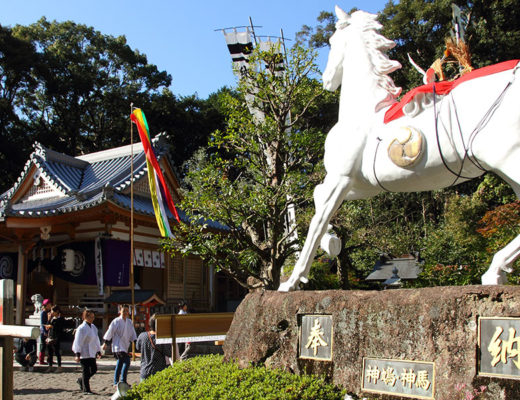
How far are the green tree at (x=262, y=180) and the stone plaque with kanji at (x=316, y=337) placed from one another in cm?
369

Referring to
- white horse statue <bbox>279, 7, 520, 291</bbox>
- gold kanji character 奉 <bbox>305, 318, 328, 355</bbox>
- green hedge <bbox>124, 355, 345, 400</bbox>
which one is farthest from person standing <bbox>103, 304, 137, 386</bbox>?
gold kanji character 奉 <bbox>305, 318, 328, 355</bbox>

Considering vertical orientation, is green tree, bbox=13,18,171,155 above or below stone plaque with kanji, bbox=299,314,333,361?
above

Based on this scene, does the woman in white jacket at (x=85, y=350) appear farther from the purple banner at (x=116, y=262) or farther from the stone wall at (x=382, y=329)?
the purple banner at (x=116, y=262)

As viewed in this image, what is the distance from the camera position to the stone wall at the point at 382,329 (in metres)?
3.68

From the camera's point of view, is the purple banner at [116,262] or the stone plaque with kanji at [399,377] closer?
the stone plaque with kanji at [399,377]

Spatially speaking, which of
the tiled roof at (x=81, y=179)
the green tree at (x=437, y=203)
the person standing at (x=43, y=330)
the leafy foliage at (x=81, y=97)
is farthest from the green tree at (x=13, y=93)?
the green tree at (x=437, y=203)

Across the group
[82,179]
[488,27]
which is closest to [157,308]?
[82,179]

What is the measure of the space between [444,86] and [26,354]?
1030cm

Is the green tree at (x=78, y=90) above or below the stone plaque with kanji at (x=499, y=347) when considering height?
above

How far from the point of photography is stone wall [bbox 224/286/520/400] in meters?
3.68

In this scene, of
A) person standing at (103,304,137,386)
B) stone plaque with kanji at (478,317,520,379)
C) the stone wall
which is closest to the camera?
stone plaque with kanji at (478,317,520,379)

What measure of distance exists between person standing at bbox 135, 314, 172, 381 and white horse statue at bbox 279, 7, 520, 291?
A: 290 cm

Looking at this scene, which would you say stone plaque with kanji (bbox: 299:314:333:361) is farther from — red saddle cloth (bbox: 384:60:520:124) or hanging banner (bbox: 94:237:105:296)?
hanging banner (bbox: 94:237:105:296)

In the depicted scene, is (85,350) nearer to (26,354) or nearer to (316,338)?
(26,354)
